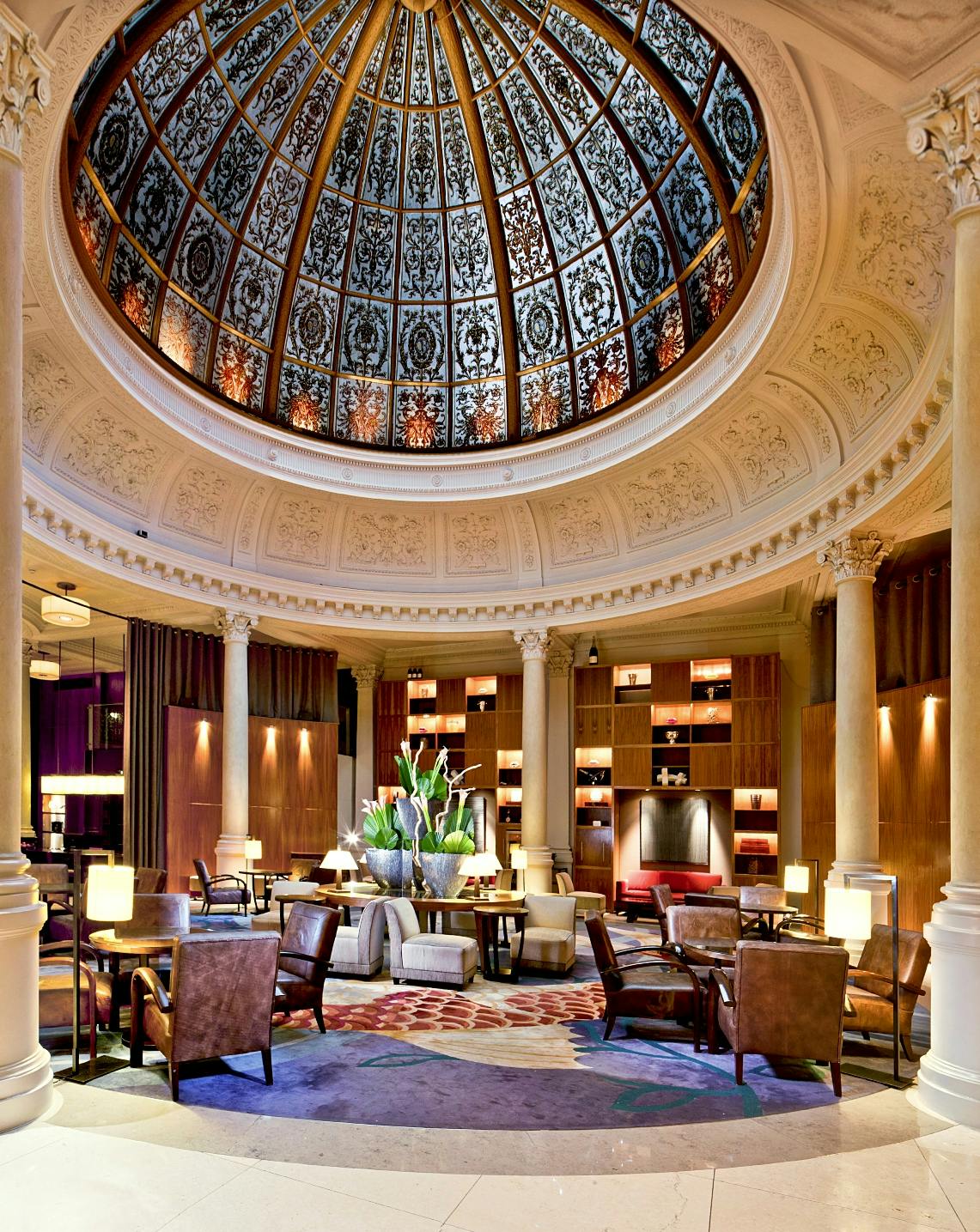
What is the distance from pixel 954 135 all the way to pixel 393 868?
837cm

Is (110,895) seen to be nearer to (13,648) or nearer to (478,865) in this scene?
(13,648)

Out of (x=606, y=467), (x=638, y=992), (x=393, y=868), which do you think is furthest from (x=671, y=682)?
(x=638, y=992)

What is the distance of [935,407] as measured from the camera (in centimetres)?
790

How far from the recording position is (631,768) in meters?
16.2

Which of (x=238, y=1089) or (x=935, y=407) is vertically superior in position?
(x=935, y=407)

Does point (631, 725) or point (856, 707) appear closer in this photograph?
point (856, 707)

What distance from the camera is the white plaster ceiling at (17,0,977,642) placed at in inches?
271

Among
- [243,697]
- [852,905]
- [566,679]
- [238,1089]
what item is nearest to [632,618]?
[566,679]

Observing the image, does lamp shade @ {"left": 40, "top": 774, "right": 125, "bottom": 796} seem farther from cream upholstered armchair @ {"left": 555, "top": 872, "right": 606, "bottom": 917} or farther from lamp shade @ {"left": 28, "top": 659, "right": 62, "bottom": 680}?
cream upholstered armchair @ {"left": 555, "top": 872, "right": 606, "bottom": 917}

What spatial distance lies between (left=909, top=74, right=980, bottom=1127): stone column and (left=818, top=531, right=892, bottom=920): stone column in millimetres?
5411

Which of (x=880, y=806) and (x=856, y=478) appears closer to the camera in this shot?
(x=856, y=478)

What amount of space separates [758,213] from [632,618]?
6542 mm

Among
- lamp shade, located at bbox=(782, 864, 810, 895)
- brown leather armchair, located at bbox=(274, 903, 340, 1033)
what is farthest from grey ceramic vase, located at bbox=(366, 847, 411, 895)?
lamp shade, located at bbox=(782, 864, 810, 895)

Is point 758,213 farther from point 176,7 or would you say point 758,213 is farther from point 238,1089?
point 238,1089
